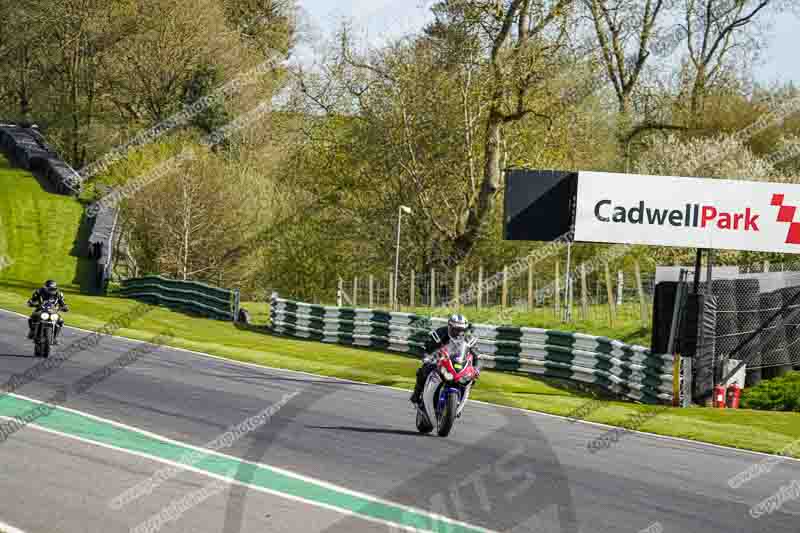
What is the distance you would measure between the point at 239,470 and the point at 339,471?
978 millimetres

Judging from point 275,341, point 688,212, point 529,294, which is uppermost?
point 688,212

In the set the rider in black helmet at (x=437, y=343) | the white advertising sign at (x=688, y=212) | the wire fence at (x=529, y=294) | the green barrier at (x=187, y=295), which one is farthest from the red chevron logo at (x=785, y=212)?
the green barrier at (x=187, y=295)

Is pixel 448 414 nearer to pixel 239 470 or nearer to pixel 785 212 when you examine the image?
pixel 239 470

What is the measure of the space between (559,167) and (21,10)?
35.1 m

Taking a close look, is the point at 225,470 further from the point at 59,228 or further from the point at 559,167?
the point at 59,228

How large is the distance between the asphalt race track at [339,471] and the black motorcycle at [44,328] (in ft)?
11.8

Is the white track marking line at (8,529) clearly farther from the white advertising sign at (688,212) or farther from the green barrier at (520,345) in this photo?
the white advertising sign at (688,212)

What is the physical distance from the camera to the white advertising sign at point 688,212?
2208 centimetres

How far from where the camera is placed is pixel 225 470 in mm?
11250

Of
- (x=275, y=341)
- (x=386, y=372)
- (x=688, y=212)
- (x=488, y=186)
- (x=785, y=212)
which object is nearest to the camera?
(x=785, y=212)

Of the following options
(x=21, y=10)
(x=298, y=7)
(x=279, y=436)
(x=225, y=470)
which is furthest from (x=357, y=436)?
(x=298, y=7)

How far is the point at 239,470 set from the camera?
Answer: 37.0 feet

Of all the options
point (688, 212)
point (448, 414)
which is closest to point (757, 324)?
point (688, 212)

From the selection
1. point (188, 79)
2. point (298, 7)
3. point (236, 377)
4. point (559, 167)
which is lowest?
point (236, 377)
